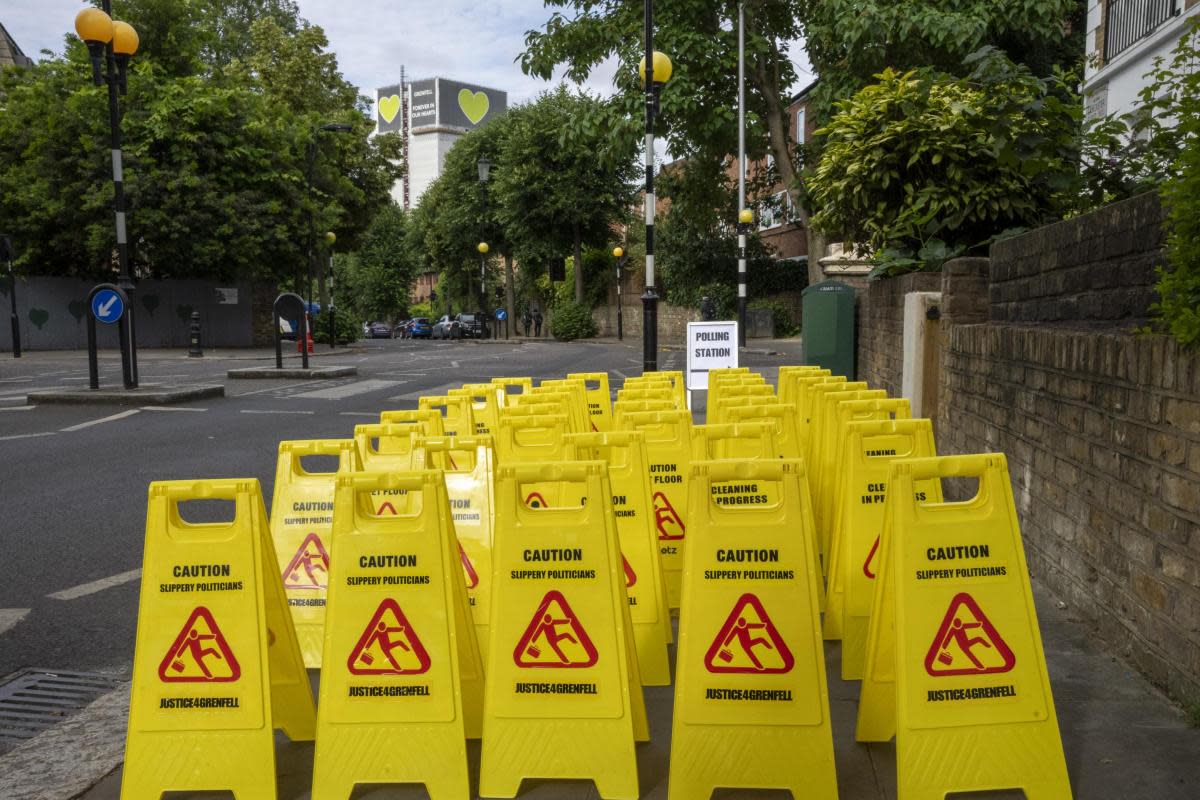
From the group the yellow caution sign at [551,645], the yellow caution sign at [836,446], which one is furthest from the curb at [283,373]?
the yellow caution sign at [551,645]

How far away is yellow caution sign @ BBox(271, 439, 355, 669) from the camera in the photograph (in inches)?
162

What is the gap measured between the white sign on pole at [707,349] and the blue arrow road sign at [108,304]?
812 centimetres

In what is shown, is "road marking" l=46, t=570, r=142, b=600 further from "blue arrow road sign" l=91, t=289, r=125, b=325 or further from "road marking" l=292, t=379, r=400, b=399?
"road marking" l=292, t=379, r=400, b=399

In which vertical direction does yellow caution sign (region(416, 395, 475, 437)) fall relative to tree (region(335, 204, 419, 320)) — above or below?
below

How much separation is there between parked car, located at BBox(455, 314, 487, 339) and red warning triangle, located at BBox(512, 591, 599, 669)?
4907 centimetres

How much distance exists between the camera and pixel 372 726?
9.95 feet

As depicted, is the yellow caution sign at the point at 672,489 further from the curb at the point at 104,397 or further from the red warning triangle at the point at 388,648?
the curb at the point at 104,397

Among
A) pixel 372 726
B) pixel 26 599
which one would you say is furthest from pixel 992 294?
pixel 26 599

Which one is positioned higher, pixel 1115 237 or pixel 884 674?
pixel 1115 237

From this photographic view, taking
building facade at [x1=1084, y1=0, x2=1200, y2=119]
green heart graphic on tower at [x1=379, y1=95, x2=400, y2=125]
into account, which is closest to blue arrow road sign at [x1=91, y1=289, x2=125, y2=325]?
building facade at [x1=1084, y1=0, x2=1200, y2=119]

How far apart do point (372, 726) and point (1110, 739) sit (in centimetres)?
238

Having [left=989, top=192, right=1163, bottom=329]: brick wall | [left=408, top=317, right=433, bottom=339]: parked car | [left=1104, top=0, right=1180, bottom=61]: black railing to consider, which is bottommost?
[left=408, top=317, right=433, bottom=339]: parked car

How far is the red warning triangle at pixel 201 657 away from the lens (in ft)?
10.00

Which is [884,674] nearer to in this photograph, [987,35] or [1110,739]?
[1110,739]
